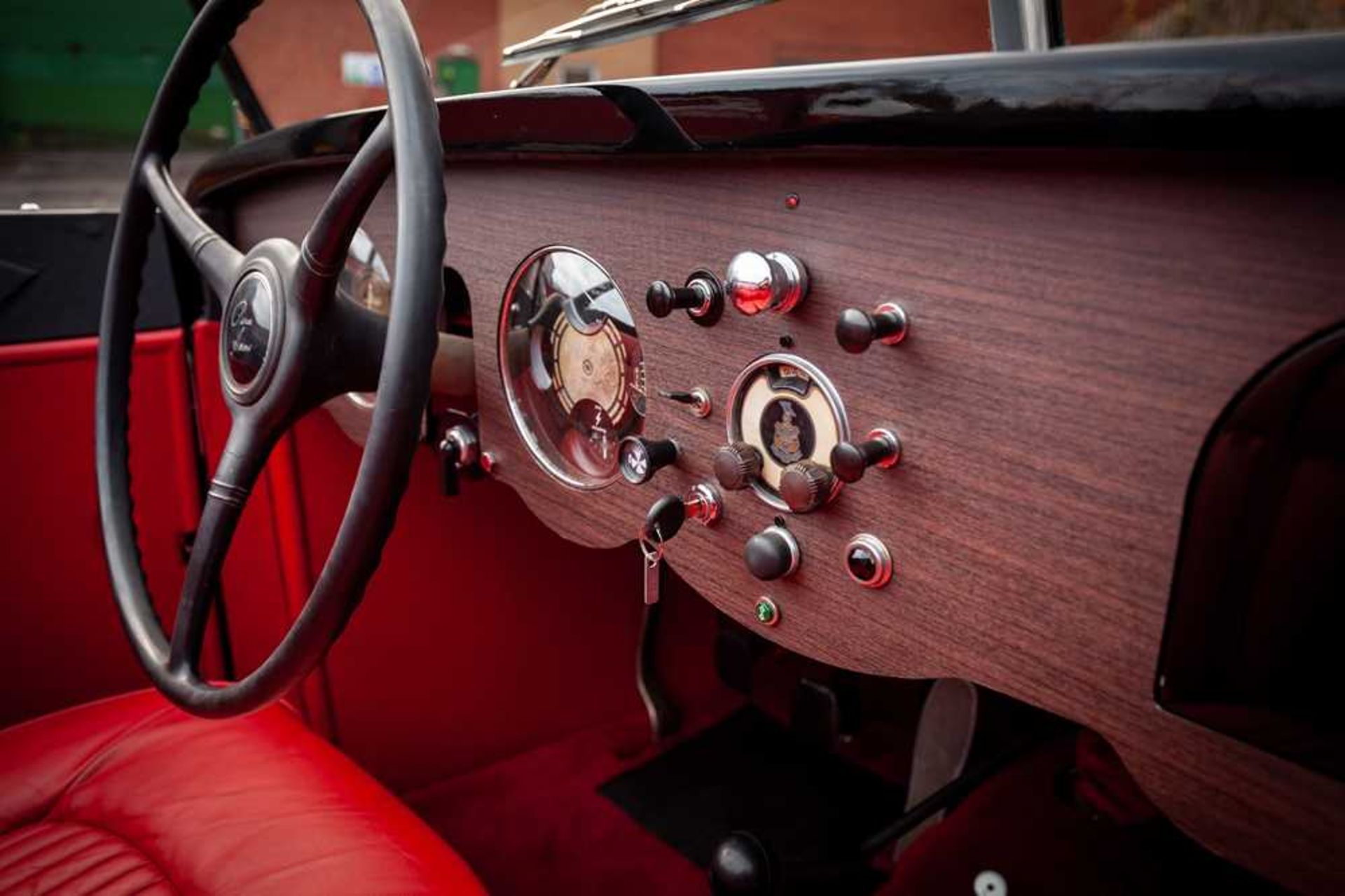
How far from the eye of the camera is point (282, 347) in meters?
0.86

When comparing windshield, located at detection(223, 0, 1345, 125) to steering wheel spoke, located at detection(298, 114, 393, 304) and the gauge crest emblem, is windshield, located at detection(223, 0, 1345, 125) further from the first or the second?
the gauge crest emblem

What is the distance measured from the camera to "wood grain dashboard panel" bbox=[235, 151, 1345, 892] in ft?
1.74

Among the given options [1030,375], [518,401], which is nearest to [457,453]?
[518,401]

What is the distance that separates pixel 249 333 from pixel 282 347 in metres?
0.07

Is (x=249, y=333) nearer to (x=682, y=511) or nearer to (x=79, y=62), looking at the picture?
(x=682, y=511)

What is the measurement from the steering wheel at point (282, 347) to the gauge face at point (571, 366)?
0.18 metres

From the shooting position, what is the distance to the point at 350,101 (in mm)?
1709

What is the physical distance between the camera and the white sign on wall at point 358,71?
172cm

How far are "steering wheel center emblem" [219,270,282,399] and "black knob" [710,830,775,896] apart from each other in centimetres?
73

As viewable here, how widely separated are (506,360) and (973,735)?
0.98 meters

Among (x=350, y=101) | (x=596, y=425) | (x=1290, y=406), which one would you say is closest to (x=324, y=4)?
(x=350, y=101)

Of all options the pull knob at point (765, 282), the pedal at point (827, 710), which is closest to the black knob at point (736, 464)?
the pull knob at point (765, 282)

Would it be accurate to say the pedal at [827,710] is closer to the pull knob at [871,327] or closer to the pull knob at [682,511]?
the pull knob at [682,511]

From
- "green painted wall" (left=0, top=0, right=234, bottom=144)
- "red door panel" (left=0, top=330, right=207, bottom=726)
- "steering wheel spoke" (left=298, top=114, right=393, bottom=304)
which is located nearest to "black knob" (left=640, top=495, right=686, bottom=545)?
"steering wheel spoke" (left=298, top=114, right=393, bottom=304)
